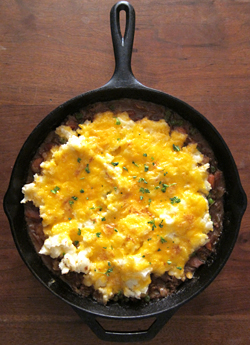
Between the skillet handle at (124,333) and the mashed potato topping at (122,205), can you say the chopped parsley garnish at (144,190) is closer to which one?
the mashed potato topping at (122,205)

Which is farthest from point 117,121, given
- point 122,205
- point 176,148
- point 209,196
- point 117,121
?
point 209,196

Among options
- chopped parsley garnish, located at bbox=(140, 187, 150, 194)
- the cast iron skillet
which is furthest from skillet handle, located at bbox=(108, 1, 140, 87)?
chopped parsley garnish, located at bbox=(140, 187, 150, 194)

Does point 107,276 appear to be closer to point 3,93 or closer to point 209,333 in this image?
point 209,333

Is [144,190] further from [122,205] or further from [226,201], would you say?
[226,201]

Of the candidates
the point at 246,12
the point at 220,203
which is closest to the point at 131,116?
the point at 220,203

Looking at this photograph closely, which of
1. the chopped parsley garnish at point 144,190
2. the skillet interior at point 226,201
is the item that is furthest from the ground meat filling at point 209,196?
the chopped parsley garnish at point 144,190

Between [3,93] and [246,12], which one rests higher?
[246,12]

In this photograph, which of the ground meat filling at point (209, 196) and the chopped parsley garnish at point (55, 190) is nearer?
the chopped parsley garnish at point (55, 190)
